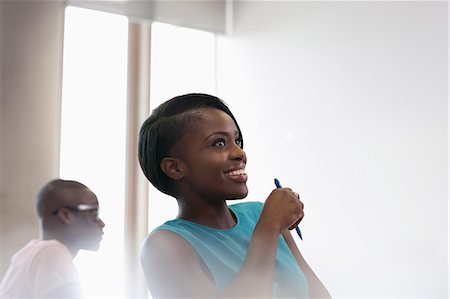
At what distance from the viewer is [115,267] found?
62cm

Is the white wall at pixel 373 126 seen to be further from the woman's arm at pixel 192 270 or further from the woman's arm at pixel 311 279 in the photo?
the woman's arm at pixel 192 270

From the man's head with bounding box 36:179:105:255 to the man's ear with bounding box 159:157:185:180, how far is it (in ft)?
0.26

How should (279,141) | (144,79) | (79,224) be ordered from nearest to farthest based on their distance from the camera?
(79,224), (144,79), (279,141)

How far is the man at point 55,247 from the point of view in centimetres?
53

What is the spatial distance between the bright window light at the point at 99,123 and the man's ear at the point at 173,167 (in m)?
0.09

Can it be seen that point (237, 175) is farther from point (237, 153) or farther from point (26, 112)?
point (26, 112)

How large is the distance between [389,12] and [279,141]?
0.23 meters

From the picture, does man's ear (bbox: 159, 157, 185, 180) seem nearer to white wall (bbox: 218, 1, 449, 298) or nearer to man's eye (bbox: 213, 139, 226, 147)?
man's eye (bbox: 213, 139, 226, 147)

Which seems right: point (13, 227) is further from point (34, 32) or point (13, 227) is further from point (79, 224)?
point (34, 32)

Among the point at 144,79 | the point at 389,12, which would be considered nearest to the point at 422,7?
the point at 389,12

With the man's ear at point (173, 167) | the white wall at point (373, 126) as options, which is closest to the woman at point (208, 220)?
the man's ear at point (173, 167)

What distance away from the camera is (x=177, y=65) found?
703 millimetres

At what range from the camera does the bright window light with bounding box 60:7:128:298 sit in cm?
60

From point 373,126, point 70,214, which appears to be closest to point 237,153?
point 70,214
